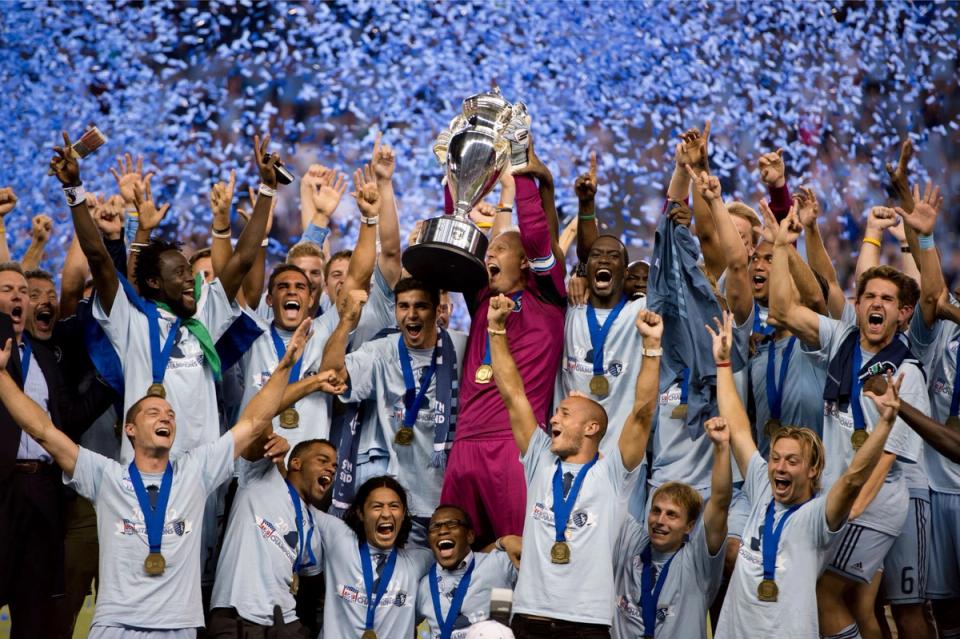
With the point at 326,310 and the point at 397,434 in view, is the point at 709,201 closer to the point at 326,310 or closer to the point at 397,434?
the point at 397,434

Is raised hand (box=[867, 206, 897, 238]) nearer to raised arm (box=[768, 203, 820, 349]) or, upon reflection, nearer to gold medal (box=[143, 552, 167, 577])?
raised arm (box=[768, 203, 820, 349])

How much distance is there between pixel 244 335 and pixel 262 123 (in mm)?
4453

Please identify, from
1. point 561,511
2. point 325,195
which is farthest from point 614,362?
point 325,195

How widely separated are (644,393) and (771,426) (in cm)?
96

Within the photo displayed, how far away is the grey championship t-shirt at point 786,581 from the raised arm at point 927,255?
106 cm

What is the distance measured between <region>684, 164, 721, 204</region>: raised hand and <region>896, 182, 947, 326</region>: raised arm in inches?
30.7

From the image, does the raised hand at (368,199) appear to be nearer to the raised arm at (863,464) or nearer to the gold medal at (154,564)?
the gold medal at (154,564)

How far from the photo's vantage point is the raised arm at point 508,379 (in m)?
4.73

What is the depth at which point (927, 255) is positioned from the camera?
17.1 feet

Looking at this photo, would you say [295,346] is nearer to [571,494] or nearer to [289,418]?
[289,418]

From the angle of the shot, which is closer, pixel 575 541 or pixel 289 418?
pixel 575 541

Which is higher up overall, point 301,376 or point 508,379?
point 301,376

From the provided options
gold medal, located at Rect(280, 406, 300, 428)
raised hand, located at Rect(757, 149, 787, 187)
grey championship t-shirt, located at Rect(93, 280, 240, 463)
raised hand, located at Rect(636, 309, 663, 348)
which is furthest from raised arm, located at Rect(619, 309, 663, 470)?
grey championship t-shirt, located at Rect(93, 280, 240, 463)

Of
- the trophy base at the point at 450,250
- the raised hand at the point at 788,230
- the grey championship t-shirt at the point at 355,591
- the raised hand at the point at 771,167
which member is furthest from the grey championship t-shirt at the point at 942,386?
the grey championship t-shirt at the point at 355,591
